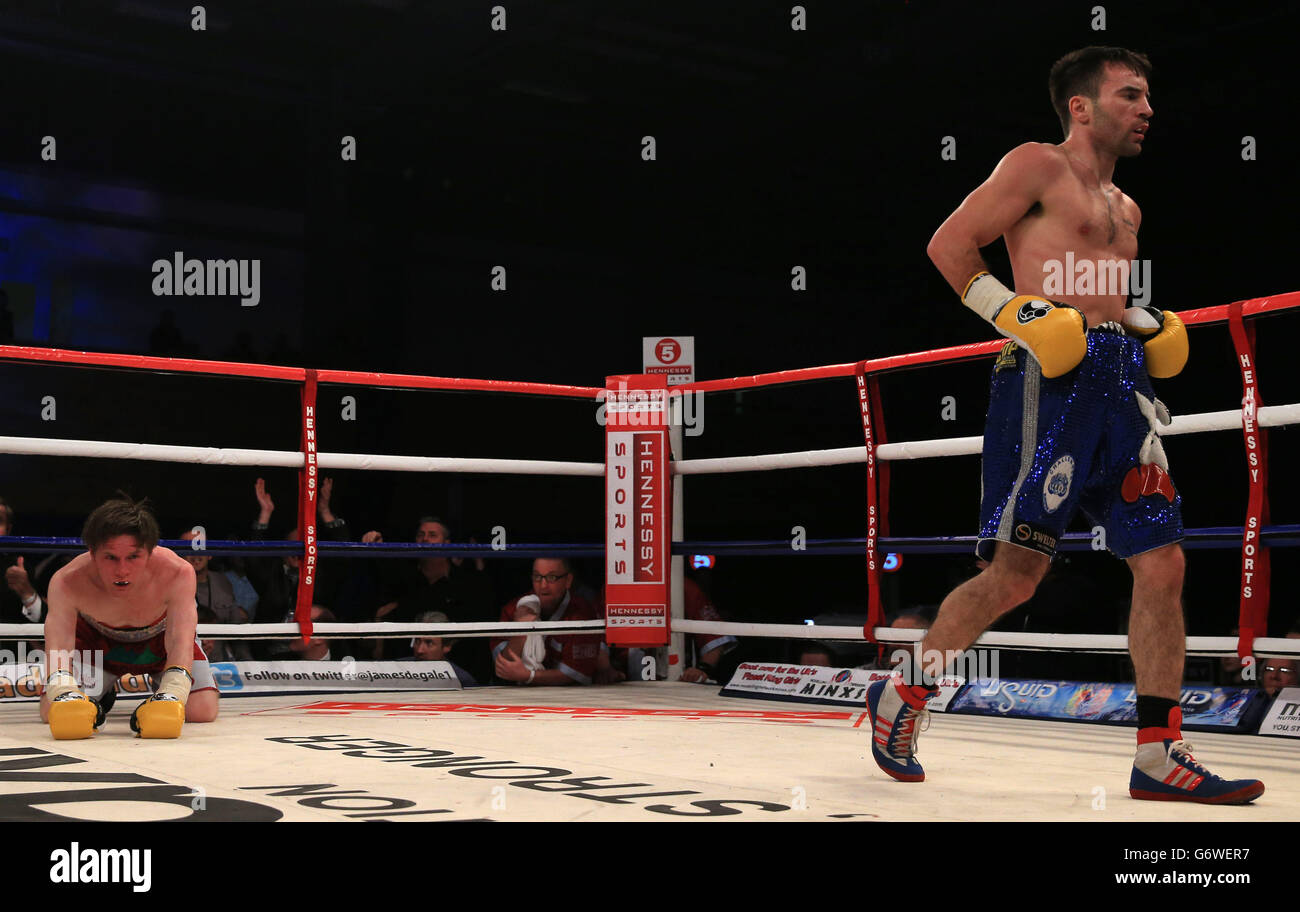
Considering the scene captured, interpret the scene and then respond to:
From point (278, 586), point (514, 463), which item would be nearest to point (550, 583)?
point (514, 463)

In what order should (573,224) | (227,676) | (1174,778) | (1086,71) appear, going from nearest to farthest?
(1174,778)
(1086,71)
(227,676)
(573,224)

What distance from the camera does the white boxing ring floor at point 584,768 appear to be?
64.9 inches

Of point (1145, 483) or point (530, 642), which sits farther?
point (530, 642)

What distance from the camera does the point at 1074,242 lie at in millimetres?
2070

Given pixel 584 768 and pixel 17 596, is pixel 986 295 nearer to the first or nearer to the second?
pixel 584 768

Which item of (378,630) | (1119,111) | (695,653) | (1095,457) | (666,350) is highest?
(666,350)

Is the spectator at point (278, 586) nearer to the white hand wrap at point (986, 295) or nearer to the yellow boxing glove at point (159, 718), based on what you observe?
the yellow boxing glove at point (159, 718)

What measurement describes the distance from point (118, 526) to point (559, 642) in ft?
5.20

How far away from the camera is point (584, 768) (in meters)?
2.10

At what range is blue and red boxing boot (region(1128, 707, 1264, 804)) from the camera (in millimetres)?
1778

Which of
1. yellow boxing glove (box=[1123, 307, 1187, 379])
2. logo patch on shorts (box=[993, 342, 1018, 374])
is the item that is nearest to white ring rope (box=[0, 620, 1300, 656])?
yellow boxing glove (box=[1123, 307, 1187, 379])

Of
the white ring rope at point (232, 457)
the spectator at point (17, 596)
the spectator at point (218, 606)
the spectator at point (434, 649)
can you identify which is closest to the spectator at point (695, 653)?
the spectator at point (434, 649)

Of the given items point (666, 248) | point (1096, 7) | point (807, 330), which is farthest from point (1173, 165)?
point (666, 248)
